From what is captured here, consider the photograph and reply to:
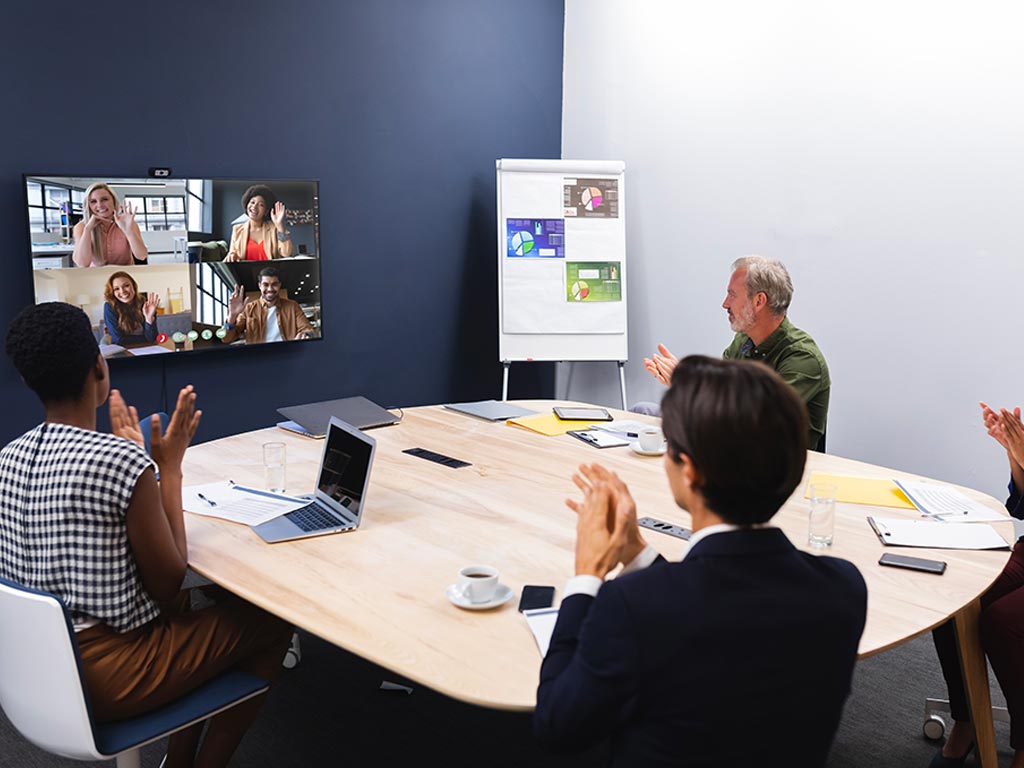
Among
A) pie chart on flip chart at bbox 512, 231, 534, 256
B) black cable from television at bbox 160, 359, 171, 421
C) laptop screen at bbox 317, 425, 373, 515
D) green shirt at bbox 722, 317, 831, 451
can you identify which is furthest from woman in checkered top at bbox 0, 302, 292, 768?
pie chart on flip chart at bbox 512, 231, 534, 256

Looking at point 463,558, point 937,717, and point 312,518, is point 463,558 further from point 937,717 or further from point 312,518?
point 937,717

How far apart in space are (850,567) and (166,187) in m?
3.64

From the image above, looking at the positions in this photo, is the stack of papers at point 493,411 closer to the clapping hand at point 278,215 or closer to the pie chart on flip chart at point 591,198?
the clapping hand at point 278,215

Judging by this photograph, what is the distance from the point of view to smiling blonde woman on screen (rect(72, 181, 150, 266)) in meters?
4.00

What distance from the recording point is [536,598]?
196cm

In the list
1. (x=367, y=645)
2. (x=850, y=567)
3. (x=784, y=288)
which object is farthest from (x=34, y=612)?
(x=784, y=288)

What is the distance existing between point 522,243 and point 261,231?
152 centimetres

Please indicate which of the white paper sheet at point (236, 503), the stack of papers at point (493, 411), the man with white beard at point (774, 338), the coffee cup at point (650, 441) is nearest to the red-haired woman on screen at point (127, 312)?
the stack of papers at point (493, 411)

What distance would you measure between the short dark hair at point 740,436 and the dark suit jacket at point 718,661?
0.19ft

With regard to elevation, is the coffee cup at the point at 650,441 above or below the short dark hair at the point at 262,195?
below

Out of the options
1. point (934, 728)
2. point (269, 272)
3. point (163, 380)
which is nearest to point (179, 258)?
point (269, 272)

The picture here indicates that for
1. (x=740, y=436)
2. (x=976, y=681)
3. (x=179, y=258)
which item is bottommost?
(x=976, y=681)

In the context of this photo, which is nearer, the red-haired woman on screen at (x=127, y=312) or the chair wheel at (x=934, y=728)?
the chair wheel at (x=934, y=728)

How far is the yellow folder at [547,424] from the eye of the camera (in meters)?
3.48
